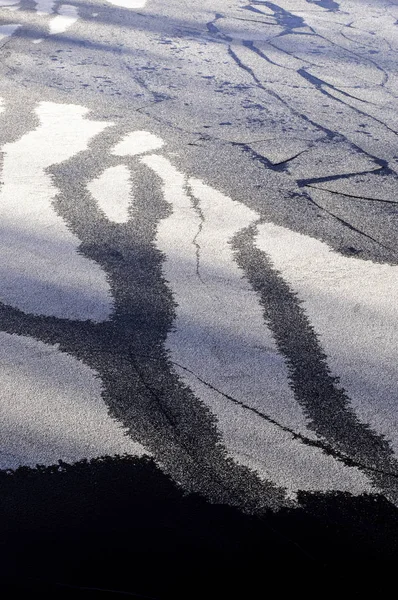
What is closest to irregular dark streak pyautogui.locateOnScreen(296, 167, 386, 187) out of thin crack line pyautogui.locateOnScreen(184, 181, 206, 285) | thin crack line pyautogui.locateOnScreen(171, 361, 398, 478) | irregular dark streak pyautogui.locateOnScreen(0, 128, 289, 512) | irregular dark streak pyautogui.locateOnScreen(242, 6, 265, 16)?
thin crack line pyautogui.locateOnScreen(184, 181, 206, 285)

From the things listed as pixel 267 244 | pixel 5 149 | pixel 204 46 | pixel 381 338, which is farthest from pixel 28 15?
pixel 381 338

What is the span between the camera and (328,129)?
4.95m

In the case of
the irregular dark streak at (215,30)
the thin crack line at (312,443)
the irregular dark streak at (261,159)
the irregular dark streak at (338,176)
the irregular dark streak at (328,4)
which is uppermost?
the irregular dark streak at (328,4)

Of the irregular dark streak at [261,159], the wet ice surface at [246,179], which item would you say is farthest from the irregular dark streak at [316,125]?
the irregular dark streak at [261,159]

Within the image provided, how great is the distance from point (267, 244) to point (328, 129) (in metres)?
1.88

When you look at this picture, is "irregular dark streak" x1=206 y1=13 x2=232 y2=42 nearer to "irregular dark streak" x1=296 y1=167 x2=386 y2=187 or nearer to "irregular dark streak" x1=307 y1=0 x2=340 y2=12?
"irregular dark streak" x1=307 y1=0 x2=340 y2=12

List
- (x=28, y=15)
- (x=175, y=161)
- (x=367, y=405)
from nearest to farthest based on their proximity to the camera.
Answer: (x=367, y=405) < (x=175, y=161) < (x=28, y=15)

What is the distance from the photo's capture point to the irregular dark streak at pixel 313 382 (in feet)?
6.95

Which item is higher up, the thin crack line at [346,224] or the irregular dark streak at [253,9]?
the irregular dark streak at [253,9]

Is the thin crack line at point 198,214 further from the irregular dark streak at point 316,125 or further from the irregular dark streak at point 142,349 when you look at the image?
the irregular dark streak at point 316,125

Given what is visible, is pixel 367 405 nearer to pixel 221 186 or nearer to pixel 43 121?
pixel 221 186

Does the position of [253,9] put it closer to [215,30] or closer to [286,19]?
[286,19]

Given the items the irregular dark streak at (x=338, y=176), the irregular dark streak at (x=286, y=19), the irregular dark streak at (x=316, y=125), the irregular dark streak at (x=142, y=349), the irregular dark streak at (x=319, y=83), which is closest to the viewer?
the irregular dark streak at (x=142, y=349)

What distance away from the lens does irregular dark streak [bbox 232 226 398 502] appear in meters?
2.12
